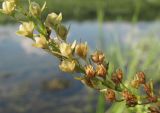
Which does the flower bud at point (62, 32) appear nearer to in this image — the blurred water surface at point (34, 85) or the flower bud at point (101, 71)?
the flower bud at point (101, 71)

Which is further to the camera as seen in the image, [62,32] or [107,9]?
[107,9]

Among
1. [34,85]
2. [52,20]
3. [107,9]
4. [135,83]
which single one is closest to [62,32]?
[52,20]

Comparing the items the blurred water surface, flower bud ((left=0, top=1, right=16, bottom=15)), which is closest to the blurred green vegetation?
the blurred water surface

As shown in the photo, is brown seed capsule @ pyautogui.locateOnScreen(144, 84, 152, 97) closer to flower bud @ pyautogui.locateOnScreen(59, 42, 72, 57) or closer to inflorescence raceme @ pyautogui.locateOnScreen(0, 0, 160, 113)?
inflorescence raceme @ pyautogui.locateOnScreen(0, 0, 160, 113)

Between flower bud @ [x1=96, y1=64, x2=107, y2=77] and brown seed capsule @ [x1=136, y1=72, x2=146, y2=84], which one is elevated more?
flower bud @ [x1=96, y1=64, x2=107, y2=77]

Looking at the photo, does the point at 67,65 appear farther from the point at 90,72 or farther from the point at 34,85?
the point at 34,85

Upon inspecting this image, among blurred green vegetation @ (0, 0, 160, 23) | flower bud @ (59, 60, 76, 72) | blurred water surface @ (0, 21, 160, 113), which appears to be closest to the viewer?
flower bud @ (59, 60, 76, 72)

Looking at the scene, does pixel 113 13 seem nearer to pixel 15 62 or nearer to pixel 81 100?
pixel 15 62
